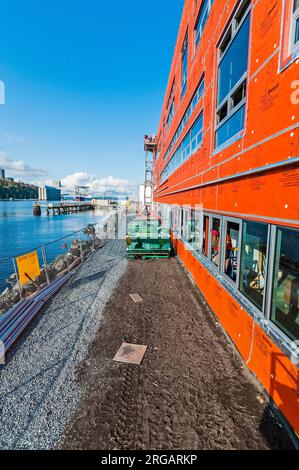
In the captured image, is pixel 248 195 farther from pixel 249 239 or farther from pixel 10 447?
pixel 10 447

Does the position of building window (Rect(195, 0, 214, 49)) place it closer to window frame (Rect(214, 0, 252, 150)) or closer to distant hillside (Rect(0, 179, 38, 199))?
window frame (Rect(214, 0, 252, 150))

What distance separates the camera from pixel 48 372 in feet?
12.0

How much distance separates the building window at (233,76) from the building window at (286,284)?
2486mm

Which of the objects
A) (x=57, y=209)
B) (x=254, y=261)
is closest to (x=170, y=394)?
(x=254, y=261)

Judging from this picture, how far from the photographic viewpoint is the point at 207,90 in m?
6.17

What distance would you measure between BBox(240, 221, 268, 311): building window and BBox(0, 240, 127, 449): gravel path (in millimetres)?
3312

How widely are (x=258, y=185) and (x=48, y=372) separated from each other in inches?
191

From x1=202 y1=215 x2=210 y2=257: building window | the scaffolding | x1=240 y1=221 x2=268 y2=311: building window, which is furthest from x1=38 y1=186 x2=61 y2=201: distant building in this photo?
x1=240 y1=221 x2=268 y2=311: building window

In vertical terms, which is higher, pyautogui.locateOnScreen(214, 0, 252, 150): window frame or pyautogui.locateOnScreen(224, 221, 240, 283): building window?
pyautogui.locateOnScreen(214, 0, 252, 150): window frame

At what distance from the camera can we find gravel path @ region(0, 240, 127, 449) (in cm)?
269

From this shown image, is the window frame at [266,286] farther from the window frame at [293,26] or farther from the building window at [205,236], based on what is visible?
the window frame at [293,26]

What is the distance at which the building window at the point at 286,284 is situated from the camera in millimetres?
2607

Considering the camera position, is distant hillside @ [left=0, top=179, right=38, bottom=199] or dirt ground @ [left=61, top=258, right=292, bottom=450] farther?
distant hillside @ [left=0, top=179, right=38, bottom=199]
